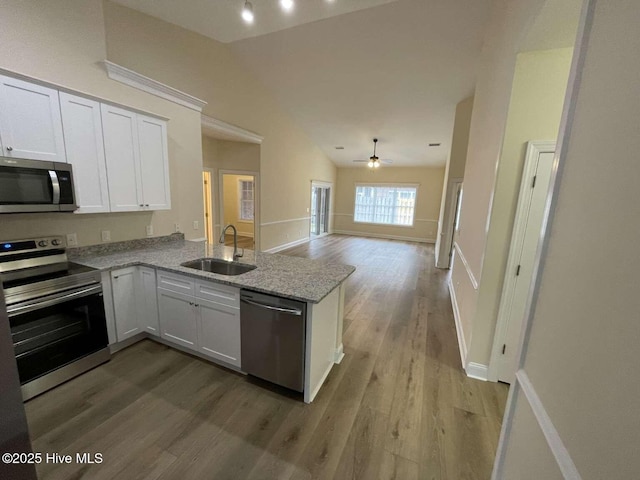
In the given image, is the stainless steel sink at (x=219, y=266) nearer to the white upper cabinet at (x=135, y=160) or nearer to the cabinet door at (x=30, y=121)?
the white upper cabinet at (x=135, y=160)

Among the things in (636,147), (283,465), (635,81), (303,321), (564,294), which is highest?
(635,81)

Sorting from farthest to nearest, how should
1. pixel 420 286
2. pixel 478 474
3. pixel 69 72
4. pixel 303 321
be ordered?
pixel 420 286
pixel 69 72
pixel 303 321
pixel 478 474

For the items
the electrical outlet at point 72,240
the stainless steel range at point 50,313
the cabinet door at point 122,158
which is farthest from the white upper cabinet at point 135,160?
the stainless steel range at point 50,313

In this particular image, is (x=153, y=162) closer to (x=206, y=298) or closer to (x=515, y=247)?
(x=206, y=298)

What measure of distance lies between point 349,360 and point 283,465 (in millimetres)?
1138

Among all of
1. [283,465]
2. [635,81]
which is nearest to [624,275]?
[635,81]

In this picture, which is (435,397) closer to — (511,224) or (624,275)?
(511,224)

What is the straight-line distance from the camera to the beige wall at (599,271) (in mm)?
599

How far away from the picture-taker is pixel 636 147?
623 millimetres

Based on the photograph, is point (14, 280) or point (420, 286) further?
point (420, 286)

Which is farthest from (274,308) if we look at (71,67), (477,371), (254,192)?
(254,192)

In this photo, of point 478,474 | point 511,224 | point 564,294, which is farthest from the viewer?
point 511,224

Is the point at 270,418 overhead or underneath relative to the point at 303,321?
underneath

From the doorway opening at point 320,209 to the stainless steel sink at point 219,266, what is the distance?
6253mm
